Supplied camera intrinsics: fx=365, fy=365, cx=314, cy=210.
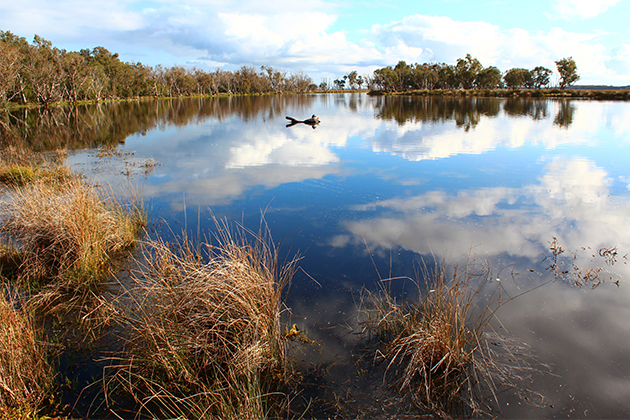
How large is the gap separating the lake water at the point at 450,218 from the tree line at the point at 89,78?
101 ft

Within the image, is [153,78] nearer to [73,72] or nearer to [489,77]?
[73,72]

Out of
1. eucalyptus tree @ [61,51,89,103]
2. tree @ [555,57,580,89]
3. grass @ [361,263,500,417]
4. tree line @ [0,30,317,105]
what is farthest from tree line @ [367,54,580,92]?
grass @ [361,263,500,417]

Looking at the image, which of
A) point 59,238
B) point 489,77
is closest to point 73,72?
point 59,238

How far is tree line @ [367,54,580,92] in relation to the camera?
8428 cm

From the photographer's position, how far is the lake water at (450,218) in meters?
4.15

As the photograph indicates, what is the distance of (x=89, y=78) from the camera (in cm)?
5331

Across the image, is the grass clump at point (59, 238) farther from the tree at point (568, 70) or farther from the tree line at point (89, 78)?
the tree at point (568, 70)

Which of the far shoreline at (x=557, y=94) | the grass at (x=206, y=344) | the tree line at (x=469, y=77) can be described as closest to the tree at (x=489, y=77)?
the tree line at (x=469, y=77)

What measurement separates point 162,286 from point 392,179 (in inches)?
357

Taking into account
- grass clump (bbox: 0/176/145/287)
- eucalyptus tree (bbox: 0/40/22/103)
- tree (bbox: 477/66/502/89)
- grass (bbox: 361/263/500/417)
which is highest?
tree (bbox: 477/66/502/89)

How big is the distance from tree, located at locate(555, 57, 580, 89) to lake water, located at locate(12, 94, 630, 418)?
7909 centimetres

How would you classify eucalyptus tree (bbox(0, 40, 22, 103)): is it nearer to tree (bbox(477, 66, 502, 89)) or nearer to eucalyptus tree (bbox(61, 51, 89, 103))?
eucalyptus tree (bbox(61, 51, 89, 103))

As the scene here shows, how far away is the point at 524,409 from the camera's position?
11.1 feet

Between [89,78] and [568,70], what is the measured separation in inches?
3686
